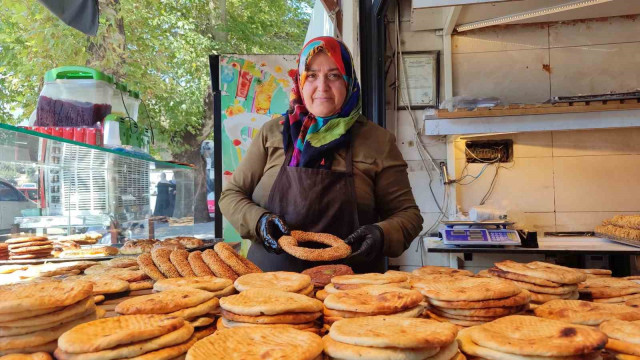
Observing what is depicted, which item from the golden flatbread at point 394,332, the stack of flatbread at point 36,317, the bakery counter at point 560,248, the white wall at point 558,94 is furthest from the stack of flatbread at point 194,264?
the white wall at point 558,94

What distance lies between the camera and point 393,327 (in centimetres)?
111

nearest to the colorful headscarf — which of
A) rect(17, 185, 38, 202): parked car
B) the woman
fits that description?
the woman

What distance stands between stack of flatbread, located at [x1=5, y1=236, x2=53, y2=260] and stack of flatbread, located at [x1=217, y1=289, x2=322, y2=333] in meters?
2.16

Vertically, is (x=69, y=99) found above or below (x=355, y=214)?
above

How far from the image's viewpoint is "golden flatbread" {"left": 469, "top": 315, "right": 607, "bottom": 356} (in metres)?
0.99

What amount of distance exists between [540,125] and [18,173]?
15.0 ft

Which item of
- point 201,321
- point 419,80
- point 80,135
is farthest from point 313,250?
point 419,80

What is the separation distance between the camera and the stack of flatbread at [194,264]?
1.90 m

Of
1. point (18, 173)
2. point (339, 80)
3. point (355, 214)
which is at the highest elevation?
point (339, 80)

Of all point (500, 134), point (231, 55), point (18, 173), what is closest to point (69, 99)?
point (18, 173)

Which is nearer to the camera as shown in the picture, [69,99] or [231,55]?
[69,99]

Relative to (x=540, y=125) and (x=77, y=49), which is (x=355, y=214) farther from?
(x=77, y=49)

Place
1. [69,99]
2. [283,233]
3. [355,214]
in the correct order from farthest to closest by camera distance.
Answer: [69,99]
[355,214]
[283,233]

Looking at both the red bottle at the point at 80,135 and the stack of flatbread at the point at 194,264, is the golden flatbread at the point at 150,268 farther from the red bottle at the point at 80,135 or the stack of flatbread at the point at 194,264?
the red bottle at the point at 80,135
